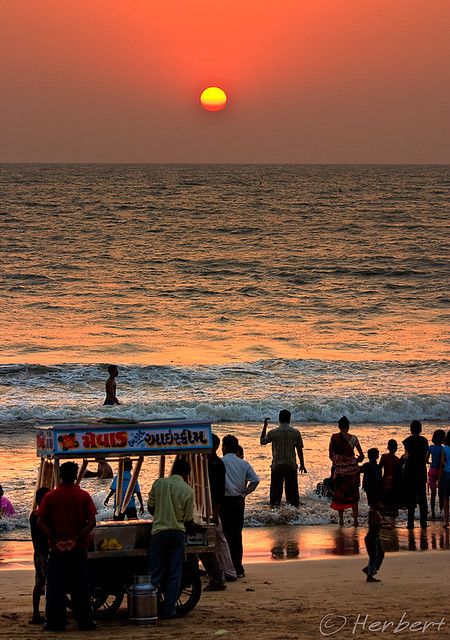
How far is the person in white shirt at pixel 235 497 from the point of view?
1179cm

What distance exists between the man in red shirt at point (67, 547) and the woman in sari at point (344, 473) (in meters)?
6.17

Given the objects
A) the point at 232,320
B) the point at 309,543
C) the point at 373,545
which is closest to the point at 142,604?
the point at 373,545

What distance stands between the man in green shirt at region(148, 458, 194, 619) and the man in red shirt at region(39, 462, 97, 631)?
1.95 ft

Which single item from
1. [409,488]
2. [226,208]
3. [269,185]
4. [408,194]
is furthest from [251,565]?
[269,185]

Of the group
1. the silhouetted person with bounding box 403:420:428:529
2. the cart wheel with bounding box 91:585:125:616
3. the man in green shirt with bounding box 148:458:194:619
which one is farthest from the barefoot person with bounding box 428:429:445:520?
the cart wheel with bounding box 91:585:125:616

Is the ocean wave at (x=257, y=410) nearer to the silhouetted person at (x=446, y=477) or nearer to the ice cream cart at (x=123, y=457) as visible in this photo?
the silhouetted person at (x=446, y=477)

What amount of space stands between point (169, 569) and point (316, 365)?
2363cm

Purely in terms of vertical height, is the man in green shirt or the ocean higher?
the ocean

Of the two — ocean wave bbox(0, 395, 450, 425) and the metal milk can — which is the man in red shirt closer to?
the metal milk can

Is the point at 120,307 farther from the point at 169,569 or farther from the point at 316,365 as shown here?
the point at 169,569

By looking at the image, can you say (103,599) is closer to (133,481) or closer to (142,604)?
(142,604)

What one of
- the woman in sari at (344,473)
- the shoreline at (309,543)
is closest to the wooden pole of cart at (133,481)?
the shoreline at (309,543)

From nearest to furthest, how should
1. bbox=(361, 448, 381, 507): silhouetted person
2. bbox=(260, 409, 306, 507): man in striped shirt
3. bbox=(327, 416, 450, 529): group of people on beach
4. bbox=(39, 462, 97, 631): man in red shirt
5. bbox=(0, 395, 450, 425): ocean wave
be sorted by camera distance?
bbox=(39, 462, 97, 631): man in red shirt → bbox=(361, 448, 381, 507): silhouetted person → bbox=(327, 416, 450, 529): group of people on beach → bbox=(260, 409, 306, 507): man in striped shirt → bbox=(0, 395, 450, 425): ocean wave

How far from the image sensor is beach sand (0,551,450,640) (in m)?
9.09
